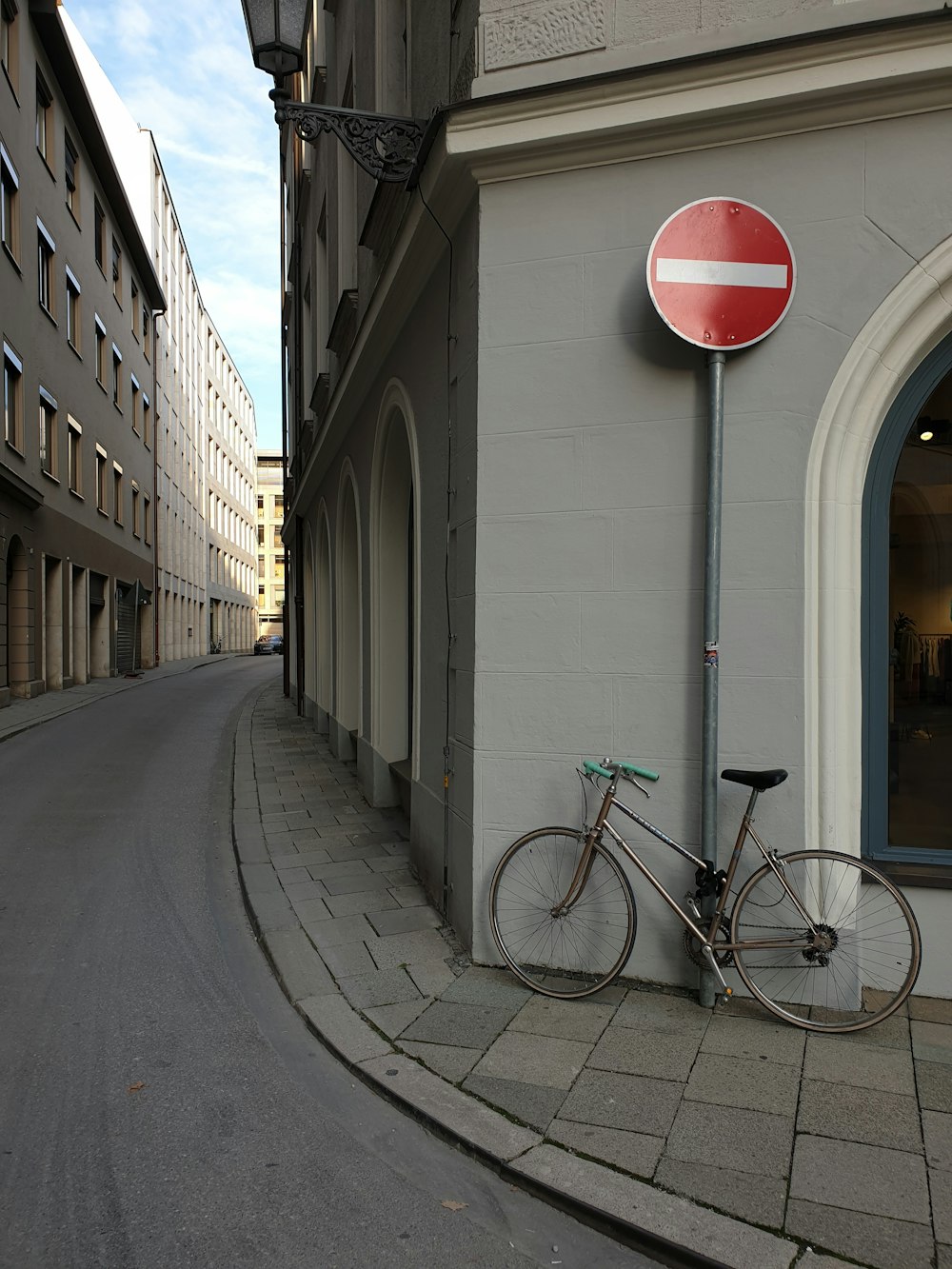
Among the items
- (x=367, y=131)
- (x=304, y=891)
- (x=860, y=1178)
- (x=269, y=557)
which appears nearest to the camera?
(x=860, y=1178)

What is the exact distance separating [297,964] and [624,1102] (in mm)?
1991

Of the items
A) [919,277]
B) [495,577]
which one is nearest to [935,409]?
[919,277]

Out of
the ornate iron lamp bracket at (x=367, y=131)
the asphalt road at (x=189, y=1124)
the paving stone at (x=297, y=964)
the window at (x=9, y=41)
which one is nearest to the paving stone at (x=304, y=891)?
the asphalt road at (x=189, y=1124)

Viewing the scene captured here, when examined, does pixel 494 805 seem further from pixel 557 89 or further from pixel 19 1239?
pixel 557 89

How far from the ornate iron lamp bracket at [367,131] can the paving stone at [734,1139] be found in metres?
4.83

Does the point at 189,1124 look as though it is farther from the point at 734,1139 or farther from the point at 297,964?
the point at 734,1139

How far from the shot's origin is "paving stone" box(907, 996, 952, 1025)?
4.05m

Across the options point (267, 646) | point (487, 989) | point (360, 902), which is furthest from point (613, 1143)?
point (267, 646)

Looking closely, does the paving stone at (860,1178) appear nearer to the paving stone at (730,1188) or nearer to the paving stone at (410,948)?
the paving stone at (730,1188)

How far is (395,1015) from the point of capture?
4.12 meters

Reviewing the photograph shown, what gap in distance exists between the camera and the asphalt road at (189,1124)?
2.69m

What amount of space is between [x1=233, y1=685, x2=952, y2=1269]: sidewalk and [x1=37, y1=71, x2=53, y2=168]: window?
22.4 m

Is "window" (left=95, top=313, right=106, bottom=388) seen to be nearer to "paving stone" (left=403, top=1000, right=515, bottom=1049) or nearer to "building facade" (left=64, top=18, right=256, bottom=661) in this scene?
"building facade" (left=64, top=18, right=256, bottom=661)

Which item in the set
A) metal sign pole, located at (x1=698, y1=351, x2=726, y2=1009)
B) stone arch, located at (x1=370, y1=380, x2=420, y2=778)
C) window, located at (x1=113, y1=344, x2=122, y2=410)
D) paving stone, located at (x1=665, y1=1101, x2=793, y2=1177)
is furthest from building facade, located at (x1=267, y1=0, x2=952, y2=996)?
window, located at (x1=113, y1=344, x2=122, y2=410)
